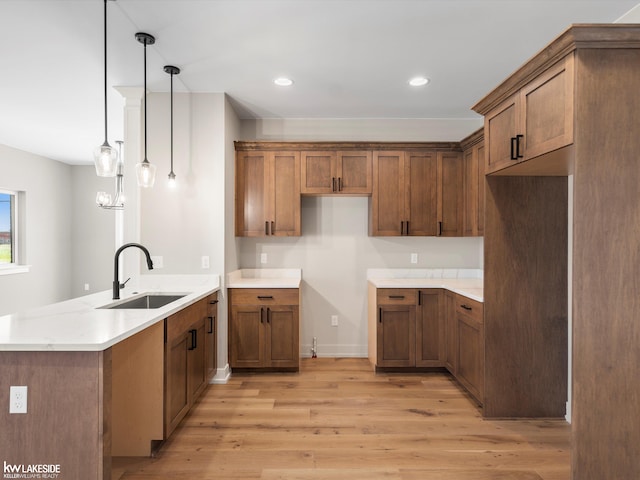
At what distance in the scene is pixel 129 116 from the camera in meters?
3.47

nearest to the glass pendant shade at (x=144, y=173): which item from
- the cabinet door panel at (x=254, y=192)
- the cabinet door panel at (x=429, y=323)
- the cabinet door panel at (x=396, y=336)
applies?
the cabinet door panel at (x=254, y=192)

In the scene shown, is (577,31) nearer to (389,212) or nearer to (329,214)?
(389,212)

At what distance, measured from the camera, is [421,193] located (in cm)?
400

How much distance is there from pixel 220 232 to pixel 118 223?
12.6ft

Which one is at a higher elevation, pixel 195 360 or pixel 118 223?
pixel 118 223

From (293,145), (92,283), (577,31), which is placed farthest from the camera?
(92,283)

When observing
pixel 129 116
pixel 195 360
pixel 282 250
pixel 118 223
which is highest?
pixel 129 116

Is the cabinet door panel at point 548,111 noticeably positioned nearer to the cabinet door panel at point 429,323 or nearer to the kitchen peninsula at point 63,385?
the cabinet door panel at point 429,323

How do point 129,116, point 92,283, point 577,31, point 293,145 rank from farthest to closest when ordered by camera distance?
point 92,283 → point 293,145 → point 129,116 → point 577,31

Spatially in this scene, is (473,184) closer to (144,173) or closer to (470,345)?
(470,345)

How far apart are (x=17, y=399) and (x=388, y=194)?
3.36 meters

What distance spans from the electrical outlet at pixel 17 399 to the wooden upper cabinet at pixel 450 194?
358 centimetres

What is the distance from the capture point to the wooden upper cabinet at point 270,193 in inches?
155

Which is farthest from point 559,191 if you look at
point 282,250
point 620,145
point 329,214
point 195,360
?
point 195,360
